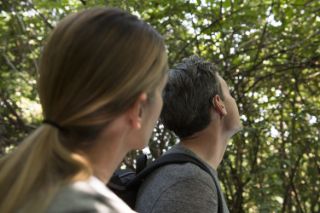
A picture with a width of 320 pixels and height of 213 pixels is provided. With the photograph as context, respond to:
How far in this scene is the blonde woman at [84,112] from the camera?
1.04 meters

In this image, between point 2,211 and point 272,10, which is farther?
point 272,10

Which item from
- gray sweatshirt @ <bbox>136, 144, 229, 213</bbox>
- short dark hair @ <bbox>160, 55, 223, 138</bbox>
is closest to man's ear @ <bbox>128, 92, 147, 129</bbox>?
gray sweatshirt @ <bbox>136, 144, 229, 213</bbox>

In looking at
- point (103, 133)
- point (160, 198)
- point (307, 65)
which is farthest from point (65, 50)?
point (307, 65)

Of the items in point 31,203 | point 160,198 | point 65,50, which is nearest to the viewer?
point 31,203

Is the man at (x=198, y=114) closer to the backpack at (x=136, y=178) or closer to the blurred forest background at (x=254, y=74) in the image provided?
the backpack at (x=136, y=178)

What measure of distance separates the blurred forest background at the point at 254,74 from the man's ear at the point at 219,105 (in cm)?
151

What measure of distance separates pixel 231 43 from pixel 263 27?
0.30 meters

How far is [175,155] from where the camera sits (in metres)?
1.97

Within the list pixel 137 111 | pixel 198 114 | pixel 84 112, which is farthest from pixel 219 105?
pixel 84 112

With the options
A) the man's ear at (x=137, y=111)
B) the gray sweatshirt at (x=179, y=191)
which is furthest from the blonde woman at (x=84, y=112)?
the gray sweatshirt at (x=179, y=191)

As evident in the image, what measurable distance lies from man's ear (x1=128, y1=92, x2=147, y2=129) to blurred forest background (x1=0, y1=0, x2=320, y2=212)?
2414mm

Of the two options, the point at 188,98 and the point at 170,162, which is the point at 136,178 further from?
the point at 188,98

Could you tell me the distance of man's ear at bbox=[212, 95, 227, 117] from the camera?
2.16 metres

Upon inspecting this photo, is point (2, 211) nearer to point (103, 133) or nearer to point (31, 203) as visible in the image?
point (31, 203)
